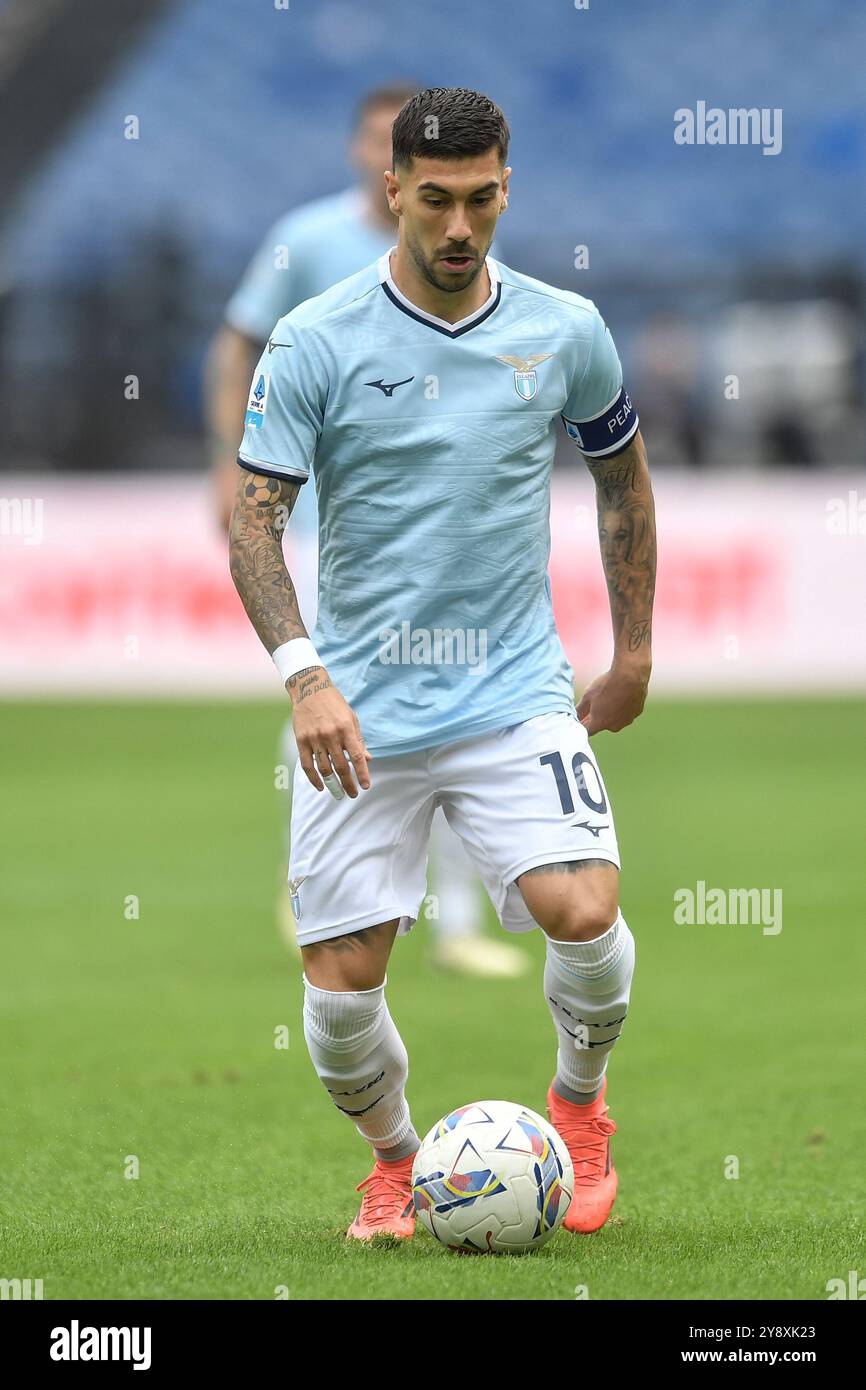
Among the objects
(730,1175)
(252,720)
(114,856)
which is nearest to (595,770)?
(730,1175)

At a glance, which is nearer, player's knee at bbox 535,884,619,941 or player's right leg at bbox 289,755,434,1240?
player's knee at bbox 535,884,619,941

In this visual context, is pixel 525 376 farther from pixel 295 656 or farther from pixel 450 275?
pixel 295 656

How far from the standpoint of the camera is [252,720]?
52.1 feet

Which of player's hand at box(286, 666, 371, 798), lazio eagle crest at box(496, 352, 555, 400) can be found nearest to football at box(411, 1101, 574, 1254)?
player's hand at box(286, 666, 371, 798)

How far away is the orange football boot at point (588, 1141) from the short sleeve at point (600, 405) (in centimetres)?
147

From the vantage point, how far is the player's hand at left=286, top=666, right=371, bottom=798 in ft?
13.8

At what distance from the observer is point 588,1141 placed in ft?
15.9

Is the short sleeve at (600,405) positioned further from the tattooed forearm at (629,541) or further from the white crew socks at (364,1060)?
the white crew socks at (364,1060)

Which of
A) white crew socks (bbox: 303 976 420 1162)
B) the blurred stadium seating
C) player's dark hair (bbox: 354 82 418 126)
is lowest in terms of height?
white crew socks (bbox: 303 976 420 1162)

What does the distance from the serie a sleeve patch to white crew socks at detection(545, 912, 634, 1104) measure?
106cm

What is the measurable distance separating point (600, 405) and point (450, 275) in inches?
20.3

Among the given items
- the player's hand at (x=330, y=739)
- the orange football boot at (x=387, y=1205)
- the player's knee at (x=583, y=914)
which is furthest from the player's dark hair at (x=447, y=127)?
the orange football boot at (x=387, y=1205)

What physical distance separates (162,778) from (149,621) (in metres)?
3.35

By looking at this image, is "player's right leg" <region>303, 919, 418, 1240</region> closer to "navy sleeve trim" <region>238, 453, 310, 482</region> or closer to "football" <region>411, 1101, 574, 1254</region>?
"football" <region>411, 1101, 574, 1254</region>
